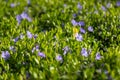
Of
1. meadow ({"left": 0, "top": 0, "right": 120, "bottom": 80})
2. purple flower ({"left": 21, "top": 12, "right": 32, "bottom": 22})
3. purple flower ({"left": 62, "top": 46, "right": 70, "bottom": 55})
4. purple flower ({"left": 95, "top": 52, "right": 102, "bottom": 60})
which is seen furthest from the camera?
purple flower ({"left": 21, "top": 12, "right": 32, "bottom": 22})

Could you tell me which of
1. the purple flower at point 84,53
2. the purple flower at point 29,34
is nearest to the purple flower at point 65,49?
the purple flower at point 84,53

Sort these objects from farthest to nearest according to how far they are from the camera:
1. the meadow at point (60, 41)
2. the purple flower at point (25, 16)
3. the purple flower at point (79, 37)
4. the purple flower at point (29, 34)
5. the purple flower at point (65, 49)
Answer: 1. the purple flower at point (25, 16)
2. the purple flower at point (29, 34)
3. the purple flower at point (79, 37)
4. the purple flower at point (65, 49)
5. the meadow at point (60, 41)

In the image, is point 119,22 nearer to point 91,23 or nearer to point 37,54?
point 91,23

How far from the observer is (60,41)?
149 inches

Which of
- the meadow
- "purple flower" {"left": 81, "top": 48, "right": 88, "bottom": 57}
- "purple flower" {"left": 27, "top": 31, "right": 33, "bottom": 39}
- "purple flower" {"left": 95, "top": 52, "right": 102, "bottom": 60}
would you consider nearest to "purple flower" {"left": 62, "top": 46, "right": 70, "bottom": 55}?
the meadow

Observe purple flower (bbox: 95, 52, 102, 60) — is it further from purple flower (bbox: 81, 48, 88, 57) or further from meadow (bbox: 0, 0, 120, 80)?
purple flower (bbox: 81, 48, 88, 57)

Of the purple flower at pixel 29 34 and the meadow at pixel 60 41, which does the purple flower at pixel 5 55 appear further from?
the purple flower at pixel 29 34

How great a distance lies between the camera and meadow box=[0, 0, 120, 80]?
2.99 meters

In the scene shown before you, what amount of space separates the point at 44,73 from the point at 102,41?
1306 mm

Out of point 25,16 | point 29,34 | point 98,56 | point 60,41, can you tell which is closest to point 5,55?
point 29,34

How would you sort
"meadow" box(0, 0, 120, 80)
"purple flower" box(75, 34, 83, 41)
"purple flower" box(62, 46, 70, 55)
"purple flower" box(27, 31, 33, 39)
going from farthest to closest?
"purple flower" box(27, 31, 33, 39)
"purple flower" box(75, 34, 83, 41)
"purple flower" box(62, 46, 70, 55)
"meadow" box(0, 0, 120, 80)

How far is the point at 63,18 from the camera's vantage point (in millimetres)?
4555

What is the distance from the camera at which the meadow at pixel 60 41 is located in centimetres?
299

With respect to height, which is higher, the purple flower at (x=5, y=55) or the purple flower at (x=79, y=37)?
the purple flower at (x=79, y=37)
